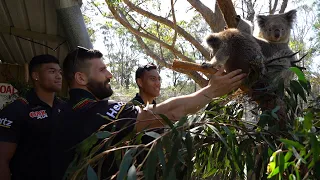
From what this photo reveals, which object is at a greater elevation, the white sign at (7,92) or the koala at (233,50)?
the koala at (233,50)

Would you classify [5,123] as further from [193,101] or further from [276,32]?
[276,32]

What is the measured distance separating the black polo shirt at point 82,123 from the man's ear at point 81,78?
11 cm

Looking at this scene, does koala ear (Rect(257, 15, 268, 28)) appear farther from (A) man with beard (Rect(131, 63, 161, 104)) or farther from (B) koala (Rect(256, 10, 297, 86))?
(A) man with beard (Rect(131, 63, 161, 104))

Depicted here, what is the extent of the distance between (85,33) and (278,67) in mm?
2260

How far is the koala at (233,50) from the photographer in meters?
2.18

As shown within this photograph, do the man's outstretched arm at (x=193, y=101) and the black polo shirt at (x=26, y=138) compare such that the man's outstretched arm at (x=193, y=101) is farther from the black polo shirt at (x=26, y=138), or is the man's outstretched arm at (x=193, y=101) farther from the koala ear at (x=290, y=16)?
the koala ear at (x=290, y=16)

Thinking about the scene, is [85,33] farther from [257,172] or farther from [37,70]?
[257,172]

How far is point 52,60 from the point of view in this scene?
265 cm

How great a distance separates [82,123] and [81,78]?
0.30 metres

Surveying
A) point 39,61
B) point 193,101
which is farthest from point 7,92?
point 193,101

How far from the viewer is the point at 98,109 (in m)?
1.72

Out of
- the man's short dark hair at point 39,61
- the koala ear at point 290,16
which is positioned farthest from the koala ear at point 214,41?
the koala ear at point 290,16

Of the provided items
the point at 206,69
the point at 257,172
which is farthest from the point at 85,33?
the point at 257,172

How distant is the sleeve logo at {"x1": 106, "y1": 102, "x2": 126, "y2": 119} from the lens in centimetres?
169
